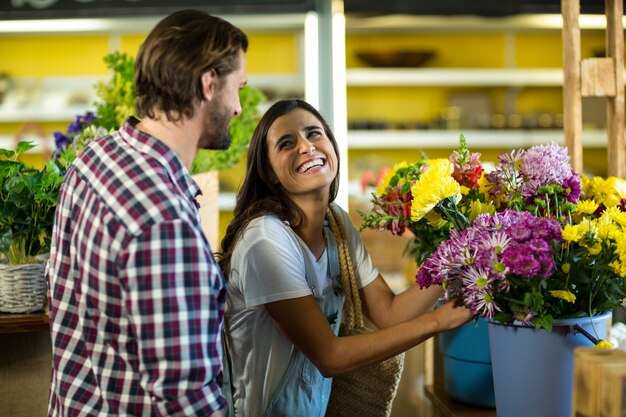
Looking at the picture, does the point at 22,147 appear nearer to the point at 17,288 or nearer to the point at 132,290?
the point at 17,288

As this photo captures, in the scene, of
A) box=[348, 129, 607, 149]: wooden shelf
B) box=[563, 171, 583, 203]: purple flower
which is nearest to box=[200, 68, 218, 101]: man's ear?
box=[563, 171, 583, 203]: purple flower

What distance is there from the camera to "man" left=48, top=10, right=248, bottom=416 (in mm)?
1021

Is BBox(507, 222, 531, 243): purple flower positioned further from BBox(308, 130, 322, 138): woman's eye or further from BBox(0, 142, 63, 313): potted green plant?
BBox(0, 142, 63, 313): potted green plant

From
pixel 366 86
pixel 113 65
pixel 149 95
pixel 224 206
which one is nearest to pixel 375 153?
pixel 366 86

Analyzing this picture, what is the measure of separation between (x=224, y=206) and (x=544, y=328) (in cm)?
447

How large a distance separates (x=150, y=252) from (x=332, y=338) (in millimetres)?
589

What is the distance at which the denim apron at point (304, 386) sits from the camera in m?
1.61

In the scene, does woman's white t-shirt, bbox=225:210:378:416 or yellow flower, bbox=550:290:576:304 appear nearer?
yellow flower, bbox=550:290:576:304

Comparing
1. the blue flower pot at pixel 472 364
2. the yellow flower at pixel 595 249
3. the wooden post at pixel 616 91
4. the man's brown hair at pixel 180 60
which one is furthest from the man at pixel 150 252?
the wooden post at pixel 616 91

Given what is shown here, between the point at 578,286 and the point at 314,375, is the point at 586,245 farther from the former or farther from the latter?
the point at 314,375

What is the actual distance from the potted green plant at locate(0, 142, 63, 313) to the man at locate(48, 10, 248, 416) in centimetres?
61

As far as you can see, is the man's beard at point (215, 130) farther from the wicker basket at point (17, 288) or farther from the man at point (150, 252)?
the wicker basket at point (17, 288)

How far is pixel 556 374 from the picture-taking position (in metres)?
1.30

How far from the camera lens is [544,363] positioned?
4.25 feet
